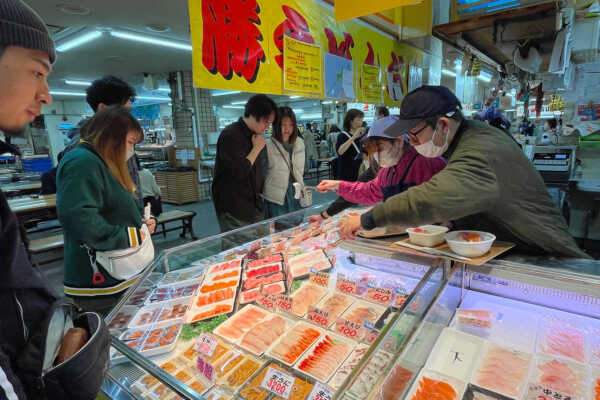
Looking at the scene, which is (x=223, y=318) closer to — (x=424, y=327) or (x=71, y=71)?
(x=424, y=327)

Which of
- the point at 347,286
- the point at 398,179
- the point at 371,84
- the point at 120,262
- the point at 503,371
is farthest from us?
the point at 371,84

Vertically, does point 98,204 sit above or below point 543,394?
above

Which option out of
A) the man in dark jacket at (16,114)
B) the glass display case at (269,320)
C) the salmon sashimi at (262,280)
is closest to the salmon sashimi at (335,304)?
the glass display case at (269,320)

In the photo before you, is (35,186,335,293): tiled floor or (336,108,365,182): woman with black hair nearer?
(336,108,365,182): woman with black hair

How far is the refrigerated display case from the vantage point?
1105 mm

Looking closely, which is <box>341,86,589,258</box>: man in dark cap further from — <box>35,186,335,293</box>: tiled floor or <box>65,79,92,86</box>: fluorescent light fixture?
<box>65,79,92,86</box>: fluorescent light fixture

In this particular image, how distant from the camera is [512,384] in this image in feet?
3.64

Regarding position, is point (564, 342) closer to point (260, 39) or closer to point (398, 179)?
point (398, 179)

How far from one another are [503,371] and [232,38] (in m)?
2.38

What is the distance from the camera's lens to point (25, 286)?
2.58 ft

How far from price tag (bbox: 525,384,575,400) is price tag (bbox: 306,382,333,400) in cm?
66

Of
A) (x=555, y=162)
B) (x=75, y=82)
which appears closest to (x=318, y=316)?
(x=555, y=162)

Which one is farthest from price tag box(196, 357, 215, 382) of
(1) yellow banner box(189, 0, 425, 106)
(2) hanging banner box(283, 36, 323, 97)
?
(2) hanging banner box(283, 36, 323, 97)

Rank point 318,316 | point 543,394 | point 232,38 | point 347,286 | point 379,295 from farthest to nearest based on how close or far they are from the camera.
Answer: point 232,38 < point 347,286 < point 379,295 < point 318,316 < point 543,394
